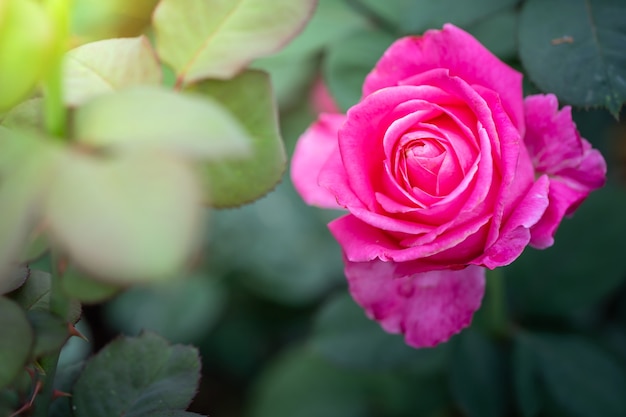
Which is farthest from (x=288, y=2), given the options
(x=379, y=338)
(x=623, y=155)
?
(x=623, y=155)

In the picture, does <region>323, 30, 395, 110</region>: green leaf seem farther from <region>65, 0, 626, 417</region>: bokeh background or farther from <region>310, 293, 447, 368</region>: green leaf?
<region>310, 293, 447, 368</region>: green leaf

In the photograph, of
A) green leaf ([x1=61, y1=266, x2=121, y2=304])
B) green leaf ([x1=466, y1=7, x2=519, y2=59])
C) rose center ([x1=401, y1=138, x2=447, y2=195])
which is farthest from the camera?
green leaf ([x1=466, y1=7, x2=519, y2=59])

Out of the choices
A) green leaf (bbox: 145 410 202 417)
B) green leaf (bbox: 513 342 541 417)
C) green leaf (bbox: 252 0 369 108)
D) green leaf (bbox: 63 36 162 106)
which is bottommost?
green leaf (bbox: 513 342 541 417)

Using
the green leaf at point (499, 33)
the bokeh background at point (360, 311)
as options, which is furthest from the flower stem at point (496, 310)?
the green leaf at point (499, 33)

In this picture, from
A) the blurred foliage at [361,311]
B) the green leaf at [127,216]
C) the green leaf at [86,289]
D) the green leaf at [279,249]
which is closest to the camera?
the green leaf at [127,216]

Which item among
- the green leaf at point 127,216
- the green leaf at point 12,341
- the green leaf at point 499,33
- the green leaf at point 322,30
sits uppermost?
the green leaf at point 127,216

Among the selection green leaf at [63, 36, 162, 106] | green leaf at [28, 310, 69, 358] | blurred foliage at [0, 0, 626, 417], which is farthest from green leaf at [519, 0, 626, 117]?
green leaf at [28, 310, 69, 358]

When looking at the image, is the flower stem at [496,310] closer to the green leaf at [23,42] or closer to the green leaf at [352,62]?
the green leaf at [352,62]
